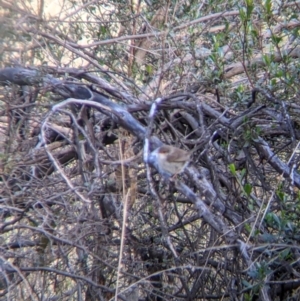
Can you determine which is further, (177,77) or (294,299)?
(177,77)

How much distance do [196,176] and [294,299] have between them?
83cm

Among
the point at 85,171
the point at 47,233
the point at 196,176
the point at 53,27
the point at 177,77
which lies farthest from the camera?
the point at 177,77

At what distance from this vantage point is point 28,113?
2953mm

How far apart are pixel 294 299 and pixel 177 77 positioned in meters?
1.29

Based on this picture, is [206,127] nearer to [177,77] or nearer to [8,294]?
[177,77]

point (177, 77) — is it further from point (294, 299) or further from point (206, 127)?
point (294, 299)

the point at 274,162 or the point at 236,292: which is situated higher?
the point at 274,162

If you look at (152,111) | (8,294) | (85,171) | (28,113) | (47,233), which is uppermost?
(152,111)

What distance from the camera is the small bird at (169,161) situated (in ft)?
7.64

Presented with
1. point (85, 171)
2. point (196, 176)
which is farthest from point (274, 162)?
point (85, 171)

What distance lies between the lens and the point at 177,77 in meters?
3.64

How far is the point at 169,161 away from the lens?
7.66ft

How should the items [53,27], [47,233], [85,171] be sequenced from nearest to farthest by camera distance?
1. [47,233]
2. [85,171]
3. [53,27]

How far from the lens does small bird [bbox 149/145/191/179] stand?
233cm
